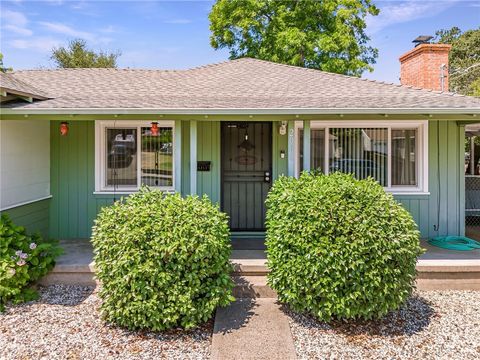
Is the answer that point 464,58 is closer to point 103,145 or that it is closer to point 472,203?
point 472,203

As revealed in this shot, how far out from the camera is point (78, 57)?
22672 millimetres

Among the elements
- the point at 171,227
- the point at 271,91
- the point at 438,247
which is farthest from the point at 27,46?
the point at 438,247

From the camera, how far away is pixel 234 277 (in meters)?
4.62

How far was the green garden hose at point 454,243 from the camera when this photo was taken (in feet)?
18.1

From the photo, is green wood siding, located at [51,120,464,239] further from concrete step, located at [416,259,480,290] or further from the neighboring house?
concrete step, located at [416,259,480,290]

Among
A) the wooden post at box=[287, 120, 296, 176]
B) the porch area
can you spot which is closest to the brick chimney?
the wooden post at box=[287, 120, 296, 176]

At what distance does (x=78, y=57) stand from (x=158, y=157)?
789 inches

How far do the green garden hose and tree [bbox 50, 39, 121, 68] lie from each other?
22.3m

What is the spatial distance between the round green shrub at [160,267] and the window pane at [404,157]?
4011mm

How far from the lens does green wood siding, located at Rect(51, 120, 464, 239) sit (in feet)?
20.2

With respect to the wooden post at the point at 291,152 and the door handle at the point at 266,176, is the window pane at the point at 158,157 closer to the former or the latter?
the door handle at the point at 266,176

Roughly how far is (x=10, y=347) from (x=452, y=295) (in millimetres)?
5068

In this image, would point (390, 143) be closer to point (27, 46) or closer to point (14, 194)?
point (14, 194)

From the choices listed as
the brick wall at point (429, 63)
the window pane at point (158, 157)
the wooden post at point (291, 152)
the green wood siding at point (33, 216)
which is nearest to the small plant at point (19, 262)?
the green wood siding at point (33, 216)
